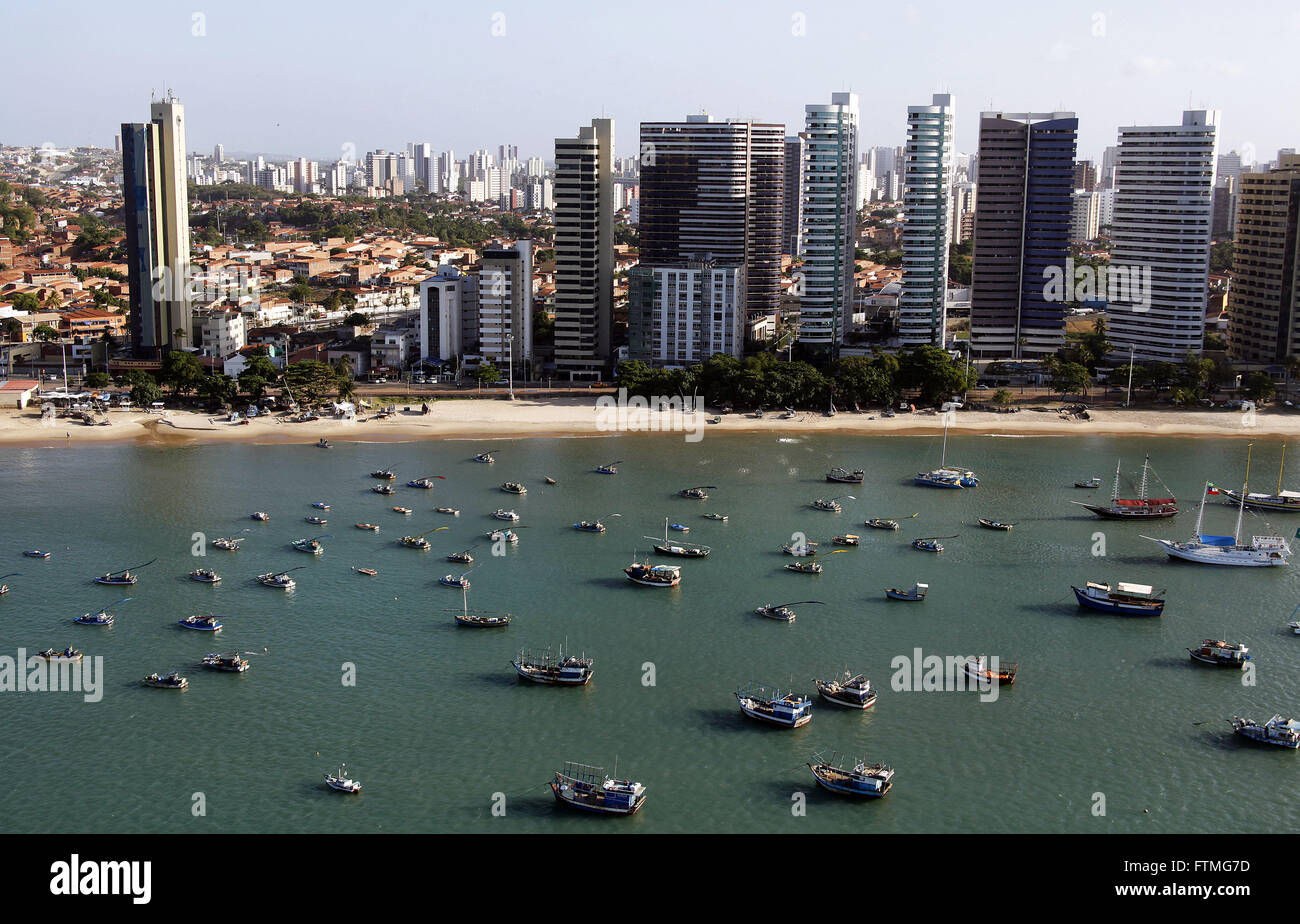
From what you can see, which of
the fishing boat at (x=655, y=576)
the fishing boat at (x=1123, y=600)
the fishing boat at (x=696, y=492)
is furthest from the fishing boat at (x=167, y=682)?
the fishing boat at (x=1123, y=600)

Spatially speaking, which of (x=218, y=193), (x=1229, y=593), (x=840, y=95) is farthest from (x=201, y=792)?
(x=218, y=193)

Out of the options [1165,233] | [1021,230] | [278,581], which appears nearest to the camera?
[278,581]

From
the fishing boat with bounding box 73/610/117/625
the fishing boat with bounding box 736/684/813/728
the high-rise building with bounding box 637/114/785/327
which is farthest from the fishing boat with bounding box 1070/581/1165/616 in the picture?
the high-rise building with bounding box 637/114/785/327

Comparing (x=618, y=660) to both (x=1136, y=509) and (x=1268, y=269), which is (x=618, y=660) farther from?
(x=1268, y=269)

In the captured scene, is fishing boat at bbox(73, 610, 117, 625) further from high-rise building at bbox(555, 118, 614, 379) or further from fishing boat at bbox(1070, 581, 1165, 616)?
high-rise building at bbox(555, 118, 614, 379)

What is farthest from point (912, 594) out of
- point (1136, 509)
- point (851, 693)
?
point (1136, 509)

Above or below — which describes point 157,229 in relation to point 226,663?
above

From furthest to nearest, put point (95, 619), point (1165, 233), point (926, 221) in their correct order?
point (926, 221) → point (1165, 233) → point (95, 619)
